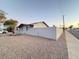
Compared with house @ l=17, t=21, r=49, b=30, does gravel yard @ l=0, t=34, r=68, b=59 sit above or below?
below

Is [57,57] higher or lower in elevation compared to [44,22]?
lower

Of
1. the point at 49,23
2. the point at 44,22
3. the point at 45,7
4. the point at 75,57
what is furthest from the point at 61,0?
the point at 49,23

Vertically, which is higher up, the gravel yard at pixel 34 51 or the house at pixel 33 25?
the house at pixel 33 25

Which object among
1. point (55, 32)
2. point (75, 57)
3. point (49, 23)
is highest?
point (49, 23)

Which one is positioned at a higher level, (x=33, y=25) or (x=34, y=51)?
(x=33, y=25)

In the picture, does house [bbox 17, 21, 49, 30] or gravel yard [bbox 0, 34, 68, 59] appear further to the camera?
house [bbox 17, 21, 49, 30]

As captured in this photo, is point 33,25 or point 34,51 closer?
point 34,51

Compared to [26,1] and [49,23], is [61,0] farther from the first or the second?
[49,23]

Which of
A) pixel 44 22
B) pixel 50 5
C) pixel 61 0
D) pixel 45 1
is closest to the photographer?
pixel 61 0

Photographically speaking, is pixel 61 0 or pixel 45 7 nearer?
pixel 61 0

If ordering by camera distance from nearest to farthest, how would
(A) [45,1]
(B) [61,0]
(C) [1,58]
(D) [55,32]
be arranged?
(C) [1,58]
(D) [55,32]
(B) [61,0]
(A) [45,1]

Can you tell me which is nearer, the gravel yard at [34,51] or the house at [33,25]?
the gravel yard at [34,51]

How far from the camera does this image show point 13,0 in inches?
906

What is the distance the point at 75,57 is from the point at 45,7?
877 inches
